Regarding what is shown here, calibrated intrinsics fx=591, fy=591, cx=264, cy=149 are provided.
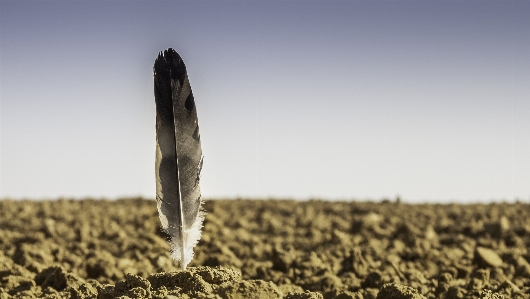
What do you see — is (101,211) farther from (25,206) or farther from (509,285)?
(509,285)

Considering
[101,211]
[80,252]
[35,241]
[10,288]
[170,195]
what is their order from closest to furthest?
[170,195]
[10,288]
[80,252]
[35,241]
[101,211]

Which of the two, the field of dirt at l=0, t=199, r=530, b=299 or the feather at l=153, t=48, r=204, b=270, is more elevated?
the feather at l=153, t=48, r=204, b=270

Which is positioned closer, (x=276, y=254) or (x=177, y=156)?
(x=177, y=156)

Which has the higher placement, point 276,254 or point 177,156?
point 177,156

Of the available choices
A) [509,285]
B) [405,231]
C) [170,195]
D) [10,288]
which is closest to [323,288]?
[509,285]

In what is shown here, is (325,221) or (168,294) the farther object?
(325,221)
